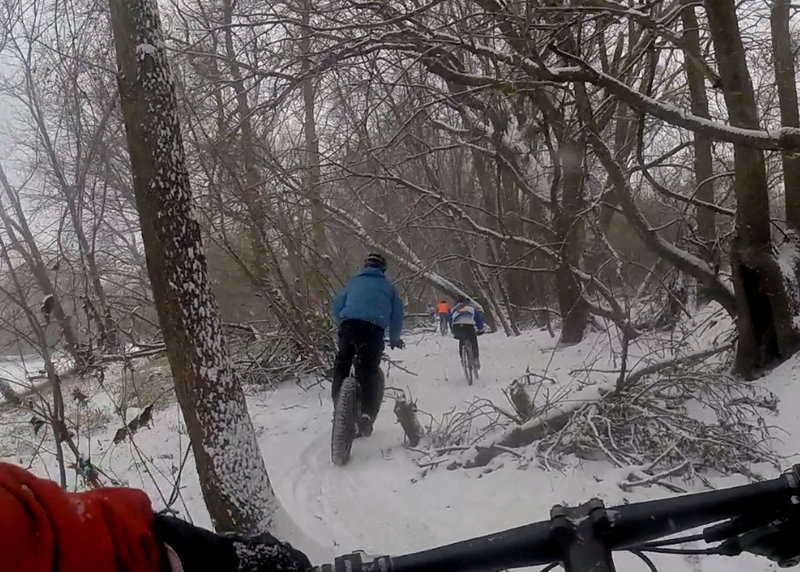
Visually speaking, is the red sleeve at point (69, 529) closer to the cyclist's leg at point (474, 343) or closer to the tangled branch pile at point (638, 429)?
the tangled branch pile at point (638, 429)

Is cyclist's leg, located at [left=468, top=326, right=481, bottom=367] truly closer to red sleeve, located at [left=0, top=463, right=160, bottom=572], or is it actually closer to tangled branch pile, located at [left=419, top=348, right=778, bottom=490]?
tangled branch pile, located at [left=419, top=348, right=778, bottom=490]

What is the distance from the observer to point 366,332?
5965 millimetres

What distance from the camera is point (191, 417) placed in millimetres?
3916

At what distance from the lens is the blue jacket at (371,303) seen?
5.98 m

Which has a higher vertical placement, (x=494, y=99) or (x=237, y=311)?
(x=237, y=311)

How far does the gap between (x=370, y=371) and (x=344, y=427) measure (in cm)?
Answer: 70

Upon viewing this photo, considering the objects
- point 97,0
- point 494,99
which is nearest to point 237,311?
point 494,99

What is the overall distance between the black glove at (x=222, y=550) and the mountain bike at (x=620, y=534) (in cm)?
12

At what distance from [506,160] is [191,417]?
22.6 feet

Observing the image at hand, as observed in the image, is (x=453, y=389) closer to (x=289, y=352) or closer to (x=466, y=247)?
(x=289, y=352)

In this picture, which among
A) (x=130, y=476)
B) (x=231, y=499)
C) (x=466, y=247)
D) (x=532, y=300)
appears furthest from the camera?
(x=532, y=300)

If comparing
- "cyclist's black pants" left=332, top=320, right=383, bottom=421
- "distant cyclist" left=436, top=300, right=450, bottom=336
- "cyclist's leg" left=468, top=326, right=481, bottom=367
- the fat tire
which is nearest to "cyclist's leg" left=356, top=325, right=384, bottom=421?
"cyclist's black pants" left=332, top=320, right=383, bottom=421

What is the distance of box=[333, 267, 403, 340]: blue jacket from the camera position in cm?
598

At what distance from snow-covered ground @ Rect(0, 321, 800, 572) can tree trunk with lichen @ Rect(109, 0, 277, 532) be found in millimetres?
519
